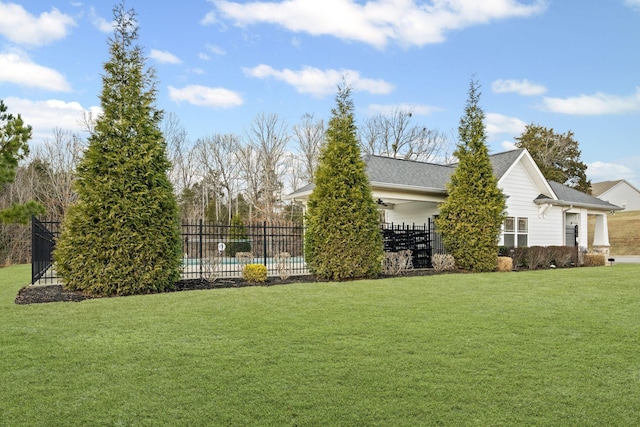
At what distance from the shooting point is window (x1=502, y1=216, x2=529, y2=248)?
17.8 metres

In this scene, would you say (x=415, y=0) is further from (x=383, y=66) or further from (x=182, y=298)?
(x=182, y=298)

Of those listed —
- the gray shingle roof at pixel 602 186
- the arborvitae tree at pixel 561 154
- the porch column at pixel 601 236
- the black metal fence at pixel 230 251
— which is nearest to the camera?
the black metal fence at pixel 230 251

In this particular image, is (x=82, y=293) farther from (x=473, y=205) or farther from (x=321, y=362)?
(x=473, y=205)

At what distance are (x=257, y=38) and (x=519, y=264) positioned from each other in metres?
12.7

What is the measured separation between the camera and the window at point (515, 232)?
1778 cm

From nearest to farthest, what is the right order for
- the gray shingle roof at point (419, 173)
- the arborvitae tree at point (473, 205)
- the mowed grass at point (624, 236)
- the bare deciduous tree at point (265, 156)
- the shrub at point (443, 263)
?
the shrub at point (443, 263), the arborvitae tree at point (473, 205), the gray shingle roof at point (419, 173), the mowed grass at point (624, 236), the bare deciduous tree at point (265, 156)

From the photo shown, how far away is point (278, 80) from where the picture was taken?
763 inches

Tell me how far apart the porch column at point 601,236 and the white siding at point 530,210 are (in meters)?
4.50

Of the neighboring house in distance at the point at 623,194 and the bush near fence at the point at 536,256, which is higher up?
the neighboring house in distance at the point at 623,194

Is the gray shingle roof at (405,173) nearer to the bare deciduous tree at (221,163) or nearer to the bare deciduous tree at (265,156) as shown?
the bare deciduous tree at (265,156)

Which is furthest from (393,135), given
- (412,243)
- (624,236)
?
(412,243)

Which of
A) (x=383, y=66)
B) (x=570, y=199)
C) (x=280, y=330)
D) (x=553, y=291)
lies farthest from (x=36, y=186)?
(x=570, y=199)

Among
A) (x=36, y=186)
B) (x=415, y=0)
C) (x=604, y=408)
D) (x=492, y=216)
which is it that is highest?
(x=415, y=0)

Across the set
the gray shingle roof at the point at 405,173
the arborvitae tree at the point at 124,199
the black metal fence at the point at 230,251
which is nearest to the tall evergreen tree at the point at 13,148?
the arborvitae tree at the point at 124,199
